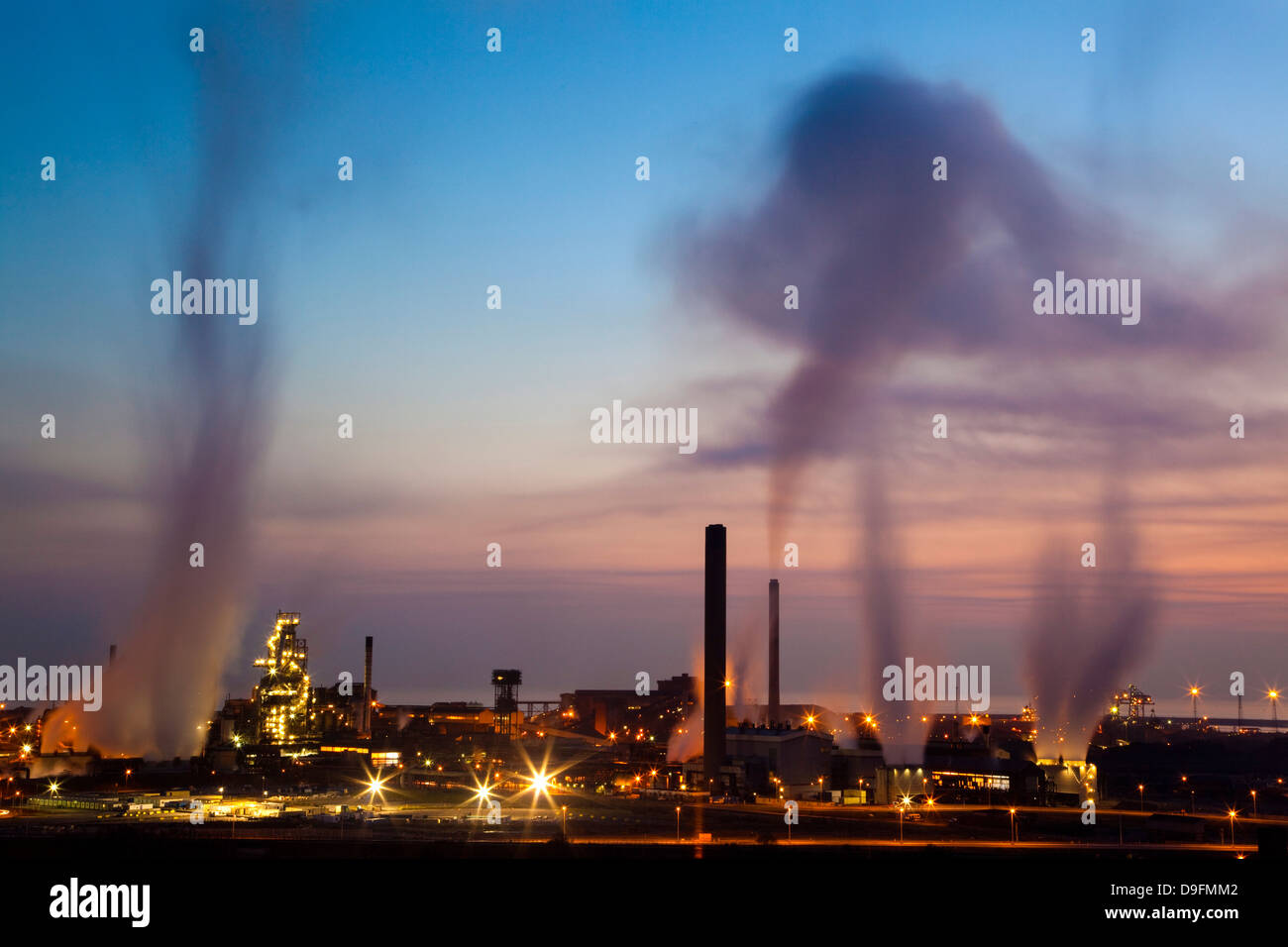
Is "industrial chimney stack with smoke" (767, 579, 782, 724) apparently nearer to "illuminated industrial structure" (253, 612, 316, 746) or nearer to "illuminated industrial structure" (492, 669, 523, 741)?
"illuminated industrial structure" (492, 669, 523, 741)

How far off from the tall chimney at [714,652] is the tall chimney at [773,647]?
4227cm

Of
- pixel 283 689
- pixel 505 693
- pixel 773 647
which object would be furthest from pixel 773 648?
pixel 283 689

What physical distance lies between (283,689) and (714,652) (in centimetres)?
5749

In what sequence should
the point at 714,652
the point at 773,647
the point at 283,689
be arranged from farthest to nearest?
the point at 773,647, the point at 283,689, the point at 714,652

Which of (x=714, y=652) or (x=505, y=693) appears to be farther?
(x=505, y=693)

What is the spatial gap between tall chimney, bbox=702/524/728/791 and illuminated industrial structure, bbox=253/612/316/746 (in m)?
55.0

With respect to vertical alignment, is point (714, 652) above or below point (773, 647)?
above

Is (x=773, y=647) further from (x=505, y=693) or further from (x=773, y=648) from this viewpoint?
(x=505, y=693)

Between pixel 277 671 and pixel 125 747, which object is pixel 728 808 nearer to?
pixel 277 671

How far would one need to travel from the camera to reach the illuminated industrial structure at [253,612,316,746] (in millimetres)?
130000

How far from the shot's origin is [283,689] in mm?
131375

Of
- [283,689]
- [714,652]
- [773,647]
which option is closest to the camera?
[714,652]

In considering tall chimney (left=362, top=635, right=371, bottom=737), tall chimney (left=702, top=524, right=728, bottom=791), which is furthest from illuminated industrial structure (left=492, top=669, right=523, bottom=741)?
tall chimney (left=702, top=524, right=728, bottom=791)
